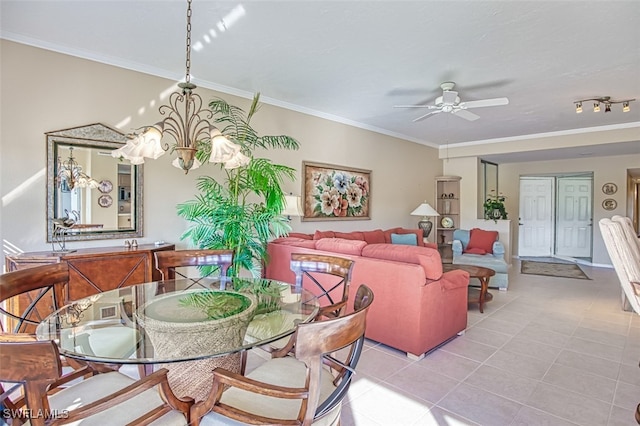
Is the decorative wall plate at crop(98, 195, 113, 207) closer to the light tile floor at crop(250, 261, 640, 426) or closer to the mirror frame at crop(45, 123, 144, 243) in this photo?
the mirror frame at crop(45, 123, 144, 243)

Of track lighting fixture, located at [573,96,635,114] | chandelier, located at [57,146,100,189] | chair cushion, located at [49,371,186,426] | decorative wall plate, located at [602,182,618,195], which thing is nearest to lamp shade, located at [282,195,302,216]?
chandelier, located at [57,146,100,189]

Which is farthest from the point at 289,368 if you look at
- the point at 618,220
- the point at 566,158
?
the point at 566,158

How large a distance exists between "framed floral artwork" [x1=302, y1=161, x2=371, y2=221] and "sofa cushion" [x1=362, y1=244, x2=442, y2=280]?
81.1 inches

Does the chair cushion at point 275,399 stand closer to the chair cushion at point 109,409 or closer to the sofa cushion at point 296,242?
the chair cushion at point 109,409

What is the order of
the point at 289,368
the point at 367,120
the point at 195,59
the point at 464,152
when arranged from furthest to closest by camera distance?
the point at 464,152 → the point at 367,120 → the point at 195,59 → the point at 289,368

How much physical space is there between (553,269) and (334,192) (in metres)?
5.05

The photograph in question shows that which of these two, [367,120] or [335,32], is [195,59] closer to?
[335,32]

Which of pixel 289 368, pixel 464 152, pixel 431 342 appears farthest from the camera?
pixel 464 152

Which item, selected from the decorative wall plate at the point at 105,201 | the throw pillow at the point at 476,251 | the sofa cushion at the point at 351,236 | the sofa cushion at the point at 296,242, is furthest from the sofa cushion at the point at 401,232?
the decorative wall plate at the point at 105,201

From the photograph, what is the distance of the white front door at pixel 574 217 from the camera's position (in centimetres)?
822

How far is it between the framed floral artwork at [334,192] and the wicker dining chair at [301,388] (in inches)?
141

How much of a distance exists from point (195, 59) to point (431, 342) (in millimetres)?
3429

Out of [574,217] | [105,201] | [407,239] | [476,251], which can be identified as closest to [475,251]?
[476,251]

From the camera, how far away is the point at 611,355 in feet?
9.75
